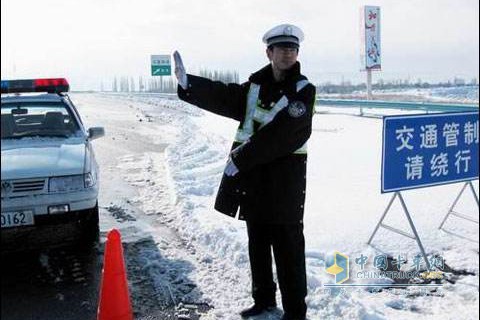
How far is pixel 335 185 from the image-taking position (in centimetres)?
734

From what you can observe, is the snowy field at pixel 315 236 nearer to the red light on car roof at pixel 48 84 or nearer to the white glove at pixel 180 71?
the white glove at pixel 180 71

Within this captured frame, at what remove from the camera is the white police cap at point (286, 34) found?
2.88 metres

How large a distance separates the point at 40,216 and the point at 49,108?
1.18m

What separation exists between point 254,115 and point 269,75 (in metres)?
0.31

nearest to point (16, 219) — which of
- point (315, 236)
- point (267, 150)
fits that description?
point (267, 150)

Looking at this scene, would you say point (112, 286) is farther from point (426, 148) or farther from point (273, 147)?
point (426, 148)

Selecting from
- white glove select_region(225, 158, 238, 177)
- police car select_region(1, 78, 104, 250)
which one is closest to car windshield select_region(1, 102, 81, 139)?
police car select_region(1, 78, 104, 250)

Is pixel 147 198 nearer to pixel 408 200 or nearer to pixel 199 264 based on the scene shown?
pixel 199 264

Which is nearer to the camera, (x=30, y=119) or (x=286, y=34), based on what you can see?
(x=30, y=119)

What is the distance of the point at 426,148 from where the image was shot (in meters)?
4.00

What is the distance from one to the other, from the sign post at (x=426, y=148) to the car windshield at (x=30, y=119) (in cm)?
269

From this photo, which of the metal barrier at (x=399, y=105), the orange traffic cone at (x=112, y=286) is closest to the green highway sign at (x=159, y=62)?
the orange traffic cone at (x=112, y=286)

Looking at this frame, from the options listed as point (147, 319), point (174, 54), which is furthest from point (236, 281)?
point (174, 54)

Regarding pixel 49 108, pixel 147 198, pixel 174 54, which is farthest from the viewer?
pixel 147 198
